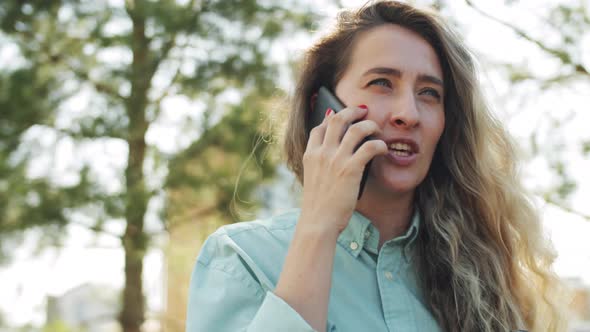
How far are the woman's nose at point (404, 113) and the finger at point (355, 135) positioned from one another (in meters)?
0.18

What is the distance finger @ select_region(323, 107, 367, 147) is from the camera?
5.30 feet

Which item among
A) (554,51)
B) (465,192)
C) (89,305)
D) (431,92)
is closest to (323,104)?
(431,92)

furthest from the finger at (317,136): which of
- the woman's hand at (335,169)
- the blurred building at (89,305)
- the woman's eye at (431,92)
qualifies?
the blurred building at (89,305)

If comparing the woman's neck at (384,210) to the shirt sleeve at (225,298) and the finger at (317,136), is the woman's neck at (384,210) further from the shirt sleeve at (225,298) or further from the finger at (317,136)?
the shirt sleeve at (225,298)

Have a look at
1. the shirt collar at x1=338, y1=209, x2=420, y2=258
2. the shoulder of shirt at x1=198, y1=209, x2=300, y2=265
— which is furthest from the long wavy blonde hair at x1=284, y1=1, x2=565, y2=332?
the shoulder of shirt at x1=198, y1=209, x2=300, y2=265

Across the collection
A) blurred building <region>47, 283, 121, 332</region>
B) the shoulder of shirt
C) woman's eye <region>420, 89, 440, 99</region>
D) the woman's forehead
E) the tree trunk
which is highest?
the woman's forehead

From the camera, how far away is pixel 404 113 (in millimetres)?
1795

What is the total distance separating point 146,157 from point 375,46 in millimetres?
5437

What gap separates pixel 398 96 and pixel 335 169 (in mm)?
375

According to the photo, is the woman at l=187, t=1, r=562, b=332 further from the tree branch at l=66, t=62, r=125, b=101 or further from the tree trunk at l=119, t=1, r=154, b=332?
the tree branch at l=66, t=62, r=125, b=101

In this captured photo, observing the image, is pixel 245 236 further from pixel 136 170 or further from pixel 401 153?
pixel 136 170

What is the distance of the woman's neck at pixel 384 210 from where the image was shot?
1885 mm

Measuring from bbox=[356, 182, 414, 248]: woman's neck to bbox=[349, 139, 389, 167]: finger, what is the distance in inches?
11.6

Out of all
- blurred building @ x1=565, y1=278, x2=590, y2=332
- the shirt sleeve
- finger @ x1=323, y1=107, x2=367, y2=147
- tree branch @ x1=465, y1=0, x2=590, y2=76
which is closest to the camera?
the shirt sleeve
